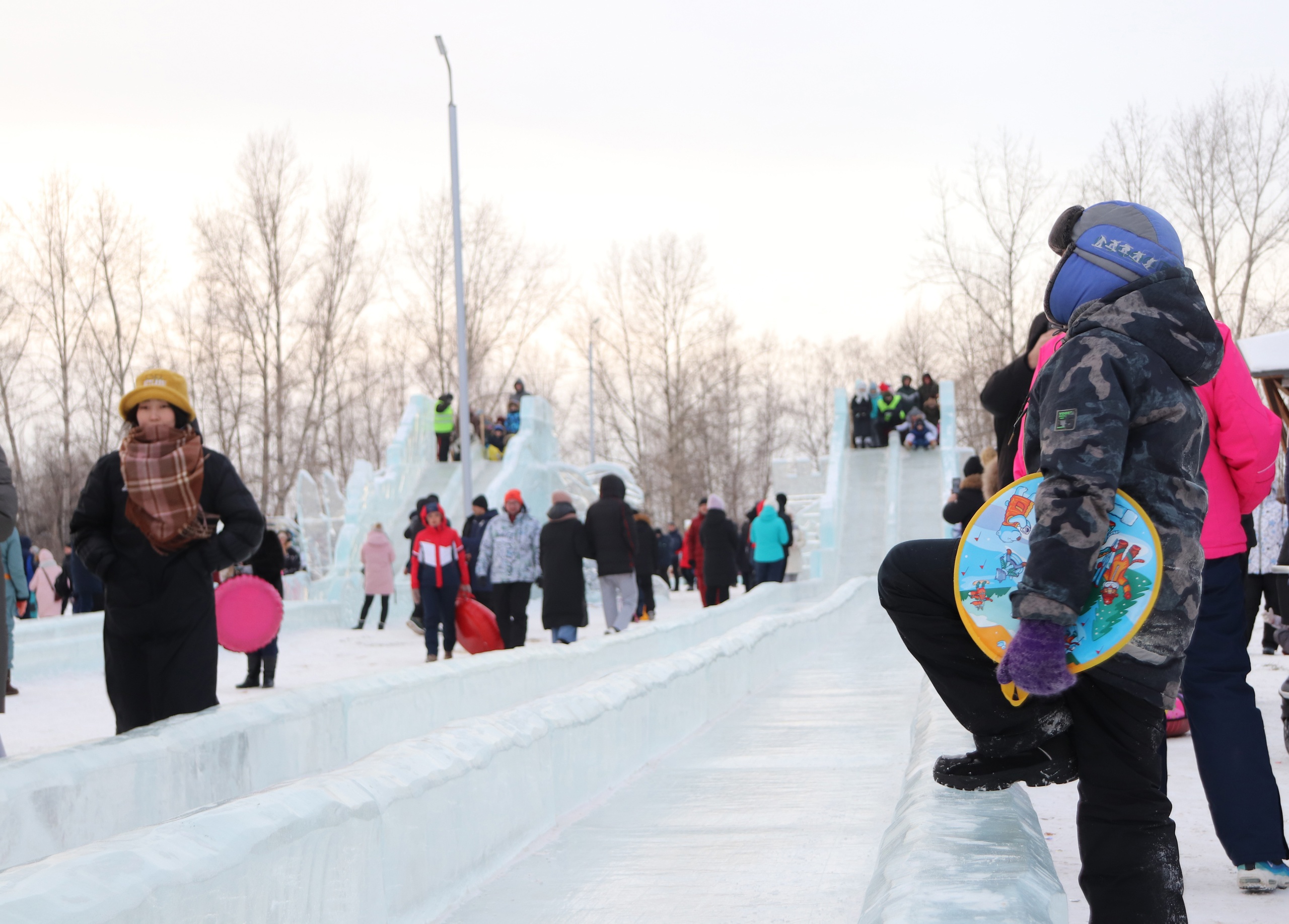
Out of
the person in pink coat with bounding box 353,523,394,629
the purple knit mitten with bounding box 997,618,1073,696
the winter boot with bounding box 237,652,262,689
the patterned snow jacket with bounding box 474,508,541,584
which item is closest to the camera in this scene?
the purple knit mitten with bounding box 997,618,1073,696

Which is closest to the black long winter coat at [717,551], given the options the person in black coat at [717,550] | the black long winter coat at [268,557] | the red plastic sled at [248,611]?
the person in black coat at [717,550]

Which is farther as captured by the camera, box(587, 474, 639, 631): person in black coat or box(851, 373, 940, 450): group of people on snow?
box(851, 373, 940, 450): group of people on snow

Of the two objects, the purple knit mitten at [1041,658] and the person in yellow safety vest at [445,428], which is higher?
the person in yellow safety vest at [445,428]

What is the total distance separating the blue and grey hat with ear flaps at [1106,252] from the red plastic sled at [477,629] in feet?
29.0

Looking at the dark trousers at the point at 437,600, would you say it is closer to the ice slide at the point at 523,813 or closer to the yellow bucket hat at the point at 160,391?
the ice slide at the point at 523,813

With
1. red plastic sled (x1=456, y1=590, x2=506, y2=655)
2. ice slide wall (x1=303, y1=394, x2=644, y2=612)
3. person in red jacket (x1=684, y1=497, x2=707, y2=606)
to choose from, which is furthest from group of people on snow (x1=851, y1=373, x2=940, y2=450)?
red plastic sled (x1=456, y1=590, x2=506, y2=655)

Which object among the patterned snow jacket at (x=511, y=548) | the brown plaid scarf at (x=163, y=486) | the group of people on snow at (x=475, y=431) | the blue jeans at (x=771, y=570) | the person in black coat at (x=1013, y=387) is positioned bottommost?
Answer: the blue jeans at (x=771, y=570)

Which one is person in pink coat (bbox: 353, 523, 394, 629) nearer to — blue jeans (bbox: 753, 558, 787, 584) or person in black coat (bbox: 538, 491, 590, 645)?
person in black coat (bbox: 538, 491, 590, 645)

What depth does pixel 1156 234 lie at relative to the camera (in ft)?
8.83

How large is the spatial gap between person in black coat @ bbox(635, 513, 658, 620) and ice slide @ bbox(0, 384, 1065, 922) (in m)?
9.63

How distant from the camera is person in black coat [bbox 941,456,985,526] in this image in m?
10.1

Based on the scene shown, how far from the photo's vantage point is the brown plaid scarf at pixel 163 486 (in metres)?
4.42

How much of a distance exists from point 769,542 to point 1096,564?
15662mm

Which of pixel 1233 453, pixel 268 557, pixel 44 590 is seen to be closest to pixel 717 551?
pixel 268 557
